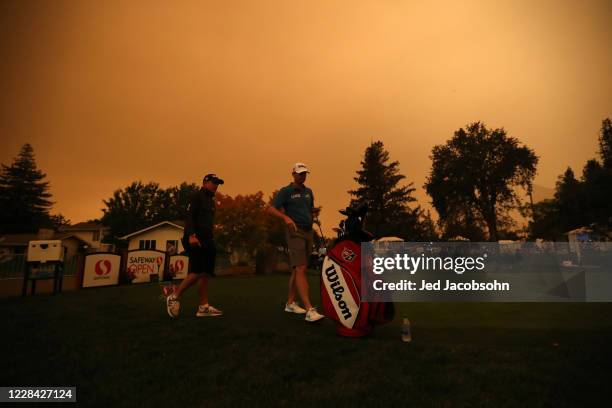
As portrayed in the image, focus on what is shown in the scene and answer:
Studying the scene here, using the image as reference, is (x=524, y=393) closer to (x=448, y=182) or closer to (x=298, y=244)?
(x=298, y=244)

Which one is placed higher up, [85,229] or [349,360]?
[85,229]

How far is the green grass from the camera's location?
2189 mm

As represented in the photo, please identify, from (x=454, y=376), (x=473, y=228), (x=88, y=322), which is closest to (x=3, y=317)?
(x=88, y=322)

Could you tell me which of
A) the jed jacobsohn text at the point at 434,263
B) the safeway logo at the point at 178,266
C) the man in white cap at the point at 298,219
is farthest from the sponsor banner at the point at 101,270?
the jed jacobsohn text at the point at 434,263

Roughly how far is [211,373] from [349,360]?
1.19m

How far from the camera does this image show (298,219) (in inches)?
202

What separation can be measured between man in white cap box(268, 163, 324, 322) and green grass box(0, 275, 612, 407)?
27.1 inches

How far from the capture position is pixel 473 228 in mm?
44719

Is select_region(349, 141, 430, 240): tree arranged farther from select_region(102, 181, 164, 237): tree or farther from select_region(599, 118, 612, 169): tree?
select_region(102, 181, 164, 237): tree

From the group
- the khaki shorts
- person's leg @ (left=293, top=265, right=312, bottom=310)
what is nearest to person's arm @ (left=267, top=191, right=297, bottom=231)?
the khaki shorts

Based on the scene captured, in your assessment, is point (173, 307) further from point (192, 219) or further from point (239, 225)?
point (239, 225)

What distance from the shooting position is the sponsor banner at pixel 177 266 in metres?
16.8

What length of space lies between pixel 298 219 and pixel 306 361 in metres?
2.53

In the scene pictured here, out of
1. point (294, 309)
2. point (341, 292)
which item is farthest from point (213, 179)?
point (341, 292)
